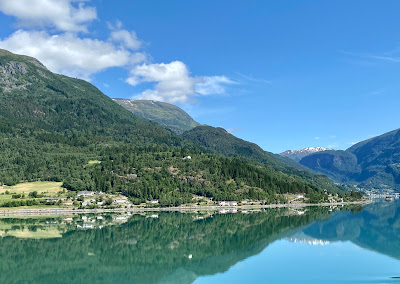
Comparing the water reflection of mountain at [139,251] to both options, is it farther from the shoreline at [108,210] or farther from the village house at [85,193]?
the village house at [85,193]

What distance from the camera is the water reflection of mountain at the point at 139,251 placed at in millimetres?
59469

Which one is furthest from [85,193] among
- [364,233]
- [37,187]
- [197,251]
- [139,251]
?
[364,233]

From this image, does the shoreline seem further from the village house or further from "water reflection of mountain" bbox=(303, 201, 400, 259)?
"water reflection of mountain" bbox=(303, 201, 400, 259)

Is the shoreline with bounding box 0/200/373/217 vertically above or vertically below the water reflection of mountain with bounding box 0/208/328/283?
above

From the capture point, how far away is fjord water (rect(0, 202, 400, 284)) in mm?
56938

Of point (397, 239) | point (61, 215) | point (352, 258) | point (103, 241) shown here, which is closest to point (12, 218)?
point (61, 215)

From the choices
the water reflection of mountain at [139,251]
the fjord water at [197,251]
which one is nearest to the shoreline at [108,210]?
Result: the fjord water at [197,251]

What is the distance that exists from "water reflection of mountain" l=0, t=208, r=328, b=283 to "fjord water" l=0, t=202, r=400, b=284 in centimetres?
17

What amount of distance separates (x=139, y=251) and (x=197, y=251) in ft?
41.5

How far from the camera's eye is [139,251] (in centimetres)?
7962

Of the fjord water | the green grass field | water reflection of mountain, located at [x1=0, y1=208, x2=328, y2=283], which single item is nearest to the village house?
the green grass field

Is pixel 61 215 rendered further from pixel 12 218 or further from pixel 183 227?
pixel 183 227

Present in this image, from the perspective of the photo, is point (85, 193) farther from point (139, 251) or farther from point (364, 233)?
point (364, 233)

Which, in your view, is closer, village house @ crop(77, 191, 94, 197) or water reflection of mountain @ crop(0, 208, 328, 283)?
water reflection of mountain @ crop(0, 208, 328, 283)
